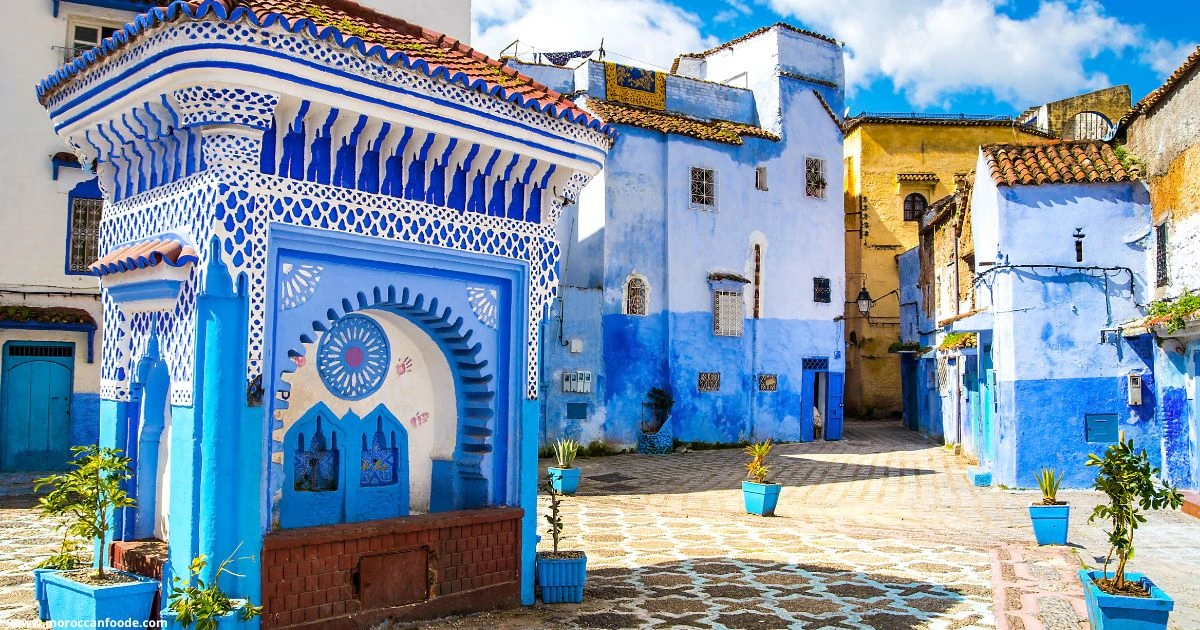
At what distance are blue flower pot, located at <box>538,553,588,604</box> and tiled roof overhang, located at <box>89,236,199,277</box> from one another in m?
4.06

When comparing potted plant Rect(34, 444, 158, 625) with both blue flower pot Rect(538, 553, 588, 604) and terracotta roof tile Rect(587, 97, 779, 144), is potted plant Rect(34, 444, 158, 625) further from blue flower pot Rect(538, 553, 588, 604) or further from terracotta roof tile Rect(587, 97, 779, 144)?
terracotta roof tile Rect(587, 97, 779, 144)

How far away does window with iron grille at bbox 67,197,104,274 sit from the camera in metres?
17.0

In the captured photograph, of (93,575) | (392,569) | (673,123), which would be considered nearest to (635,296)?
(673,123)

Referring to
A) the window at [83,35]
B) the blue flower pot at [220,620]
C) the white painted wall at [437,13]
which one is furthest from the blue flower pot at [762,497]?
the window at [83,35]

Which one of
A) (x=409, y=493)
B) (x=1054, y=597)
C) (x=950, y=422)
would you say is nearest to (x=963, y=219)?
(x=950, y=422)

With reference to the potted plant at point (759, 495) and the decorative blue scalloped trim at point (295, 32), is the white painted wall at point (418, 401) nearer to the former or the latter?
the decorative blue scalloped trim at point (295, 32)

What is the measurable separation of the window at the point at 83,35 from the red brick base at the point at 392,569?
14.4m

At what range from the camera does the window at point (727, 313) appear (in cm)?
2402

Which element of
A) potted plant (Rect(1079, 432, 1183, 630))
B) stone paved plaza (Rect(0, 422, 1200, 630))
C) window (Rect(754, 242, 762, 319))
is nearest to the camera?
potted plant (Rect(1079, 432, 1183, 630))

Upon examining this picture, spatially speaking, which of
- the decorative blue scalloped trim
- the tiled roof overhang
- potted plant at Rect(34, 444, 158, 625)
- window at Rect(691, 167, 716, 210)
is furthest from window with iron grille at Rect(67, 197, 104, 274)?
window at Rect(691, 167, 716, 210)

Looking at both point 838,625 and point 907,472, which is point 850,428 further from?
point 838,625

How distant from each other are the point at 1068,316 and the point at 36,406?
62.2ft

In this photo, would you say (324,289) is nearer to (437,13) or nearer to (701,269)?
(437,13)

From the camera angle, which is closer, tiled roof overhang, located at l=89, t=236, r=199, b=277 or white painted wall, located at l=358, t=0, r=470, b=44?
tiled roof overhang, located at l=89, t=236, r=199, b=277
